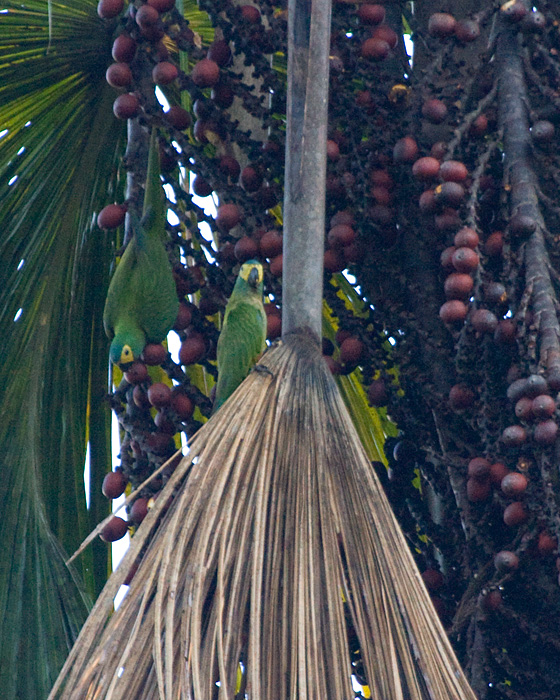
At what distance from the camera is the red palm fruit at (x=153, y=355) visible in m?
2.26

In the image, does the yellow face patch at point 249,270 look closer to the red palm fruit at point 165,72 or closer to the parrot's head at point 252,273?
the parrot's head at point 252,273

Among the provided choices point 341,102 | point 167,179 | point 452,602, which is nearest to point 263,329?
point 167,179

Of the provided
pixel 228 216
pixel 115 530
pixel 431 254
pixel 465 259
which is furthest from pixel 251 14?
pixel 115 530

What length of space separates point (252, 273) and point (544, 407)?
837mm

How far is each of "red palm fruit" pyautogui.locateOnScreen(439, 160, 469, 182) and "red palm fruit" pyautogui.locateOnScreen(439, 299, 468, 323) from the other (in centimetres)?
26

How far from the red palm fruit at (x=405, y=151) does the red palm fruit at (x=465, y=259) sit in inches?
12.0

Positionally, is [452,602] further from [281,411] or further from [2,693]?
[2,693]

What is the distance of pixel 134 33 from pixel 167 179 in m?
0.34

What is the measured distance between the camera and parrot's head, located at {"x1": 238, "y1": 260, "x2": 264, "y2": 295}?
2.13 metres

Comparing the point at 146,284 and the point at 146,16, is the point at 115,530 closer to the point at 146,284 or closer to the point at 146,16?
the point at 146,284

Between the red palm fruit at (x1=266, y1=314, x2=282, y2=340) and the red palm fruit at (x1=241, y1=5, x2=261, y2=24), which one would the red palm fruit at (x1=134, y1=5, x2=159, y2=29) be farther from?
the red palm fruit at (x1=266, y1=314, x2=282, y2=340)

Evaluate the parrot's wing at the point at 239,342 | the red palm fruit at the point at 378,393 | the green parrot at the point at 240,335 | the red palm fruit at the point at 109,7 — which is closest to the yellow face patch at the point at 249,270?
the green parrot at the point at 240,335

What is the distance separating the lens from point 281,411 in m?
1.49

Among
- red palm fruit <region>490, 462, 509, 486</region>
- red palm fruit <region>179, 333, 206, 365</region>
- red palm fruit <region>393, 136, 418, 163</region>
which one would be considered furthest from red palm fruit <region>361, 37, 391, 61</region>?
red palm fruit <region>490, 462, 509, 486</region>
